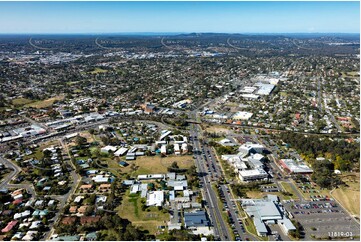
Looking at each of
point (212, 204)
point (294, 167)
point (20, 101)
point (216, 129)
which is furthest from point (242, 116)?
point (20, 101)

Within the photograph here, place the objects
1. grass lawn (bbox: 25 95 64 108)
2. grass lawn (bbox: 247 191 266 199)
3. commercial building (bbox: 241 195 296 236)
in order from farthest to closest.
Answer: grass lawn (bbox: 25 95 64 108) < grass lawn (bbox: 247 191 266 199) < commercial building (bbox: 241 195 296 236)

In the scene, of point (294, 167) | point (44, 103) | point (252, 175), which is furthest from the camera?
point (44, 103)

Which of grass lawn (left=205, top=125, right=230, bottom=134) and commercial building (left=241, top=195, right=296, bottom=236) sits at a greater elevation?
commercial building (left=241, top=195, right=296, bottom=236)

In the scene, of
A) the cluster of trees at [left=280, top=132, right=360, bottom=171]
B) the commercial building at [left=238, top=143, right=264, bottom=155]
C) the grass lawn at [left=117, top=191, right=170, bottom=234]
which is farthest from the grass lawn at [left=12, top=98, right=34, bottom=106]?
the cluster of trees at [left=280, top=132, right=360, bottom=171]

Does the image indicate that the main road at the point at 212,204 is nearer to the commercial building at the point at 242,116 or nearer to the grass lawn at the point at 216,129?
the grass lawn at the point at 216,129

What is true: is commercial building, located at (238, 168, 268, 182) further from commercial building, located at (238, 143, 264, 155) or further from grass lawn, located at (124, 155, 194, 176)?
grass lawn, located at (124, 155, 194, 176)

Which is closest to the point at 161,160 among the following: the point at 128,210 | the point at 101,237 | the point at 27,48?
the point at 128,210

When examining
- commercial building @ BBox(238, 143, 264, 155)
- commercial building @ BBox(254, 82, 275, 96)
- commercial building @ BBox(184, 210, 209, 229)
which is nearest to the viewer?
commercial building @ BBox(184, 210, 209, 229)

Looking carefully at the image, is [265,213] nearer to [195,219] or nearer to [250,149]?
[195,219]
